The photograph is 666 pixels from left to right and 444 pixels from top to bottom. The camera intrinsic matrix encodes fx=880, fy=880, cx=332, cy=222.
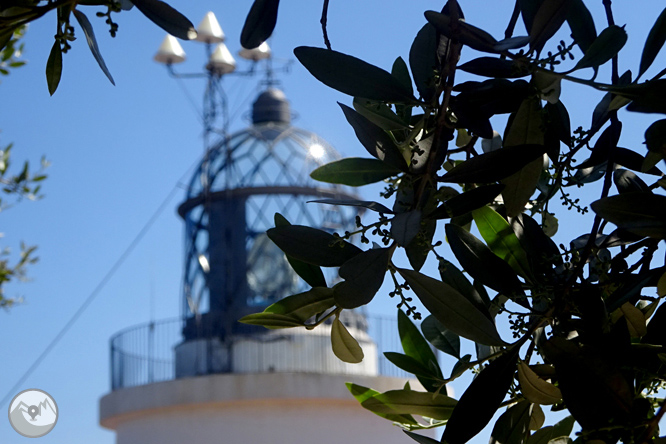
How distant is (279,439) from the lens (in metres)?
5.59

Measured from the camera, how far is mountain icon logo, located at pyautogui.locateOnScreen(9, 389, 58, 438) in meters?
3.27

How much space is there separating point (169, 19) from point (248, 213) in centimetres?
567

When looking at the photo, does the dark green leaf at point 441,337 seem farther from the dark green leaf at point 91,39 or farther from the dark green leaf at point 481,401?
the dark green leaf at point 91,39

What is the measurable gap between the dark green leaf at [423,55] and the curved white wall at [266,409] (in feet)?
16.4

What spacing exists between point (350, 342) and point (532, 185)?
196 millimetres

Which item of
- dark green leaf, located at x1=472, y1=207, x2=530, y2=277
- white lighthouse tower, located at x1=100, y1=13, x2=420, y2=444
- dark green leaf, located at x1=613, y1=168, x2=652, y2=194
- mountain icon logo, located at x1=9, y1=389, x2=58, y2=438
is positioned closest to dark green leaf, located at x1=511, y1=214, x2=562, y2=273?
dark green leaf, located at x1=472, y1=207, x2=530, y2=277

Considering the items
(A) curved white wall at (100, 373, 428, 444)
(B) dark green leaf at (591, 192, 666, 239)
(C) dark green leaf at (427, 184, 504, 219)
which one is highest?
(C) dark green leaf at (427, 184, 504, 219)

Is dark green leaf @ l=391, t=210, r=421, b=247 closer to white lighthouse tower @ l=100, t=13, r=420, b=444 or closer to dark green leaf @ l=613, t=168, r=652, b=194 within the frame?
dark green leaf @ l=613, t=168, r=652, b=194

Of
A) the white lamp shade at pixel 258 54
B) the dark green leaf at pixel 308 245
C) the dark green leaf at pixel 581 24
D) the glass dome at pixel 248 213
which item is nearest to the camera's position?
the dark green leaf at pixel 308 245

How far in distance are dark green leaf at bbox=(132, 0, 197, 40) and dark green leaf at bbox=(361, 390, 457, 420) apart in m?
0.31

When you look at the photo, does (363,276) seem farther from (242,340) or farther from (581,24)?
(242,340)

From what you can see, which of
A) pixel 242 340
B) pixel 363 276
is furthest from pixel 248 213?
pixel 363 276

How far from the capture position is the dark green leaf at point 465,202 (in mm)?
574

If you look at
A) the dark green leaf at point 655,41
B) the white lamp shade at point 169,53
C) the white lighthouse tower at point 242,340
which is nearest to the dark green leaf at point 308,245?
the dark green leaf at point 655,41
